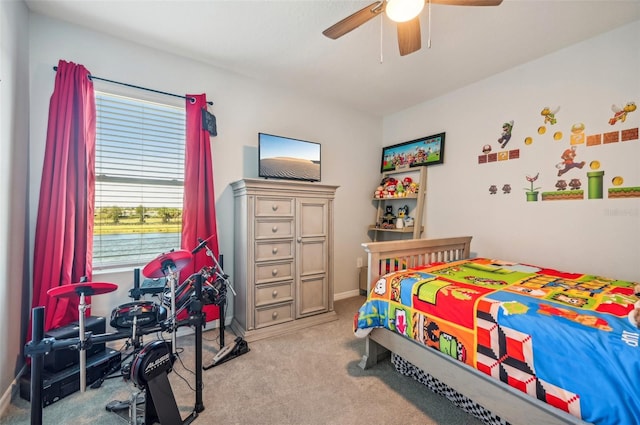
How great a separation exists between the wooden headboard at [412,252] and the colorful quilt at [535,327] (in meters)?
0.18

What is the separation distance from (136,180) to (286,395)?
209cm

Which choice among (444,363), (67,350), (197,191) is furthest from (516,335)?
(67,350)

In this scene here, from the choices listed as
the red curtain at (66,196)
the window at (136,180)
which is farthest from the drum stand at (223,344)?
the red curtain at (66,196)

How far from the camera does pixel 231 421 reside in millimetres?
1411

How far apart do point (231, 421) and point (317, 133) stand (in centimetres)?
286

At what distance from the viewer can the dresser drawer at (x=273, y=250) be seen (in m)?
2.38

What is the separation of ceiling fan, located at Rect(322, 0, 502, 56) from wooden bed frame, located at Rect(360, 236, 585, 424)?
1.38 metres

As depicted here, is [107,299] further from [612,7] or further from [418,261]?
[612,7]

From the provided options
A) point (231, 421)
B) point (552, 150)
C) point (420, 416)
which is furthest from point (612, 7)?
point (231, 421)

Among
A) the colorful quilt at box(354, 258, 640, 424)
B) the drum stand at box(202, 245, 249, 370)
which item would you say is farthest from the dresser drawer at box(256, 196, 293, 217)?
the colorful quilt at box(354, 258, 640, 424)

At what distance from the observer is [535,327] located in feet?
3.75

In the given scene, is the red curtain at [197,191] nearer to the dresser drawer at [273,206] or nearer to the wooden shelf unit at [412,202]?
the dresser drawer at [273,206]

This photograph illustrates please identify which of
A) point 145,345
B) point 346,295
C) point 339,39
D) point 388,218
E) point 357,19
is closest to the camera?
point 145,345

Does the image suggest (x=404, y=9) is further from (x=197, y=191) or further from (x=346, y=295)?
(x=346, y=295)
